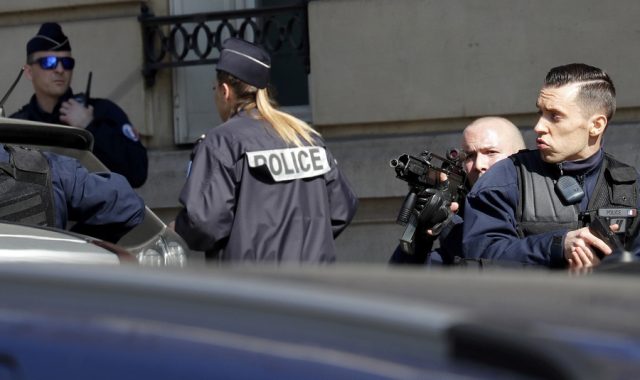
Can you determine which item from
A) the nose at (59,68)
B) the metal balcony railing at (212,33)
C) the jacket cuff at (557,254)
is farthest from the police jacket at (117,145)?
the jacket cuff at (557,254)

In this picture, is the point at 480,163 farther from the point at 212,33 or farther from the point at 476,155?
the point at 212,33

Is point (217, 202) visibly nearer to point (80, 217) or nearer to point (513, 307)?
point (80, 217)

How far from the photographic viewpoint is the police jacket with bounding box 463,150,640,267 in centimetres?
423

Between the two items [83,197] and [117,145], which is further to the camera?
[117,145]

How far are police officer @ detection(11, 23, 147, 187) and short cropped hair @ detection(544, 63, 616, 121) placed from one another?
8.83 ft

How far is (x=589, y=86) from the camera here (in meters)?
4.41

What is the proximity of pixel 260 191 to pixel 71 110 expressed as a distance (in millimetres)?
1791

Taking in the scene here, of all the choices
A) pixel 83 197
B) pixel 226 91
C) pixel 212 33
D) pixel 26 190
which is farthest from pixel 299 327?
pixel 212 33

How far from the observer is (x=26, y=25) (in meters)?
8.43

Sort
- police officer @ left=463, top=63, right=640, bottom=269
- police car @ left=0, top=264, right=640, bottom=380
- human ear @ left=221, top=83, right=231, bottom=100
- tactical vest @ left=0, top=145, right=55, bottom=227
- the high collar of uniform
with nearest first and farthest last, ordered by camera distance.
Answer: police car @ left=0, top=264, right=640, bottom=380 → police officer @ left=463, top=63, right=640, bottom=269 → the high collar of uniform → tactical vest @ left=0, top=145, right=55, bottom=227 → human ear @ left=221, top=83, right=231, bottom=100

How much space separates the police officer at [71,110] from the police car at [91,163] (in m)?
1.17

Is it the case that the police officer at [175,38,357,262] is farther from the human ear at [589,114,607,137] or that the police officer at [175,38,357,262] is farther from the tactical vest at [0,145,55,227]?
the human ear at [589,114,607,137]

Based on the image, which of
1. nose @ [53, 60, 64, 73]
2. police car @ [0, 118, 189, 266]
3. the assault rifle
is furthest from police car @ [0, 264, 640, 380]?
nose @ [53, 60, 64, 73]

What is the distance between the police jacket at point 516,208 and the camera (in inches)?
166
